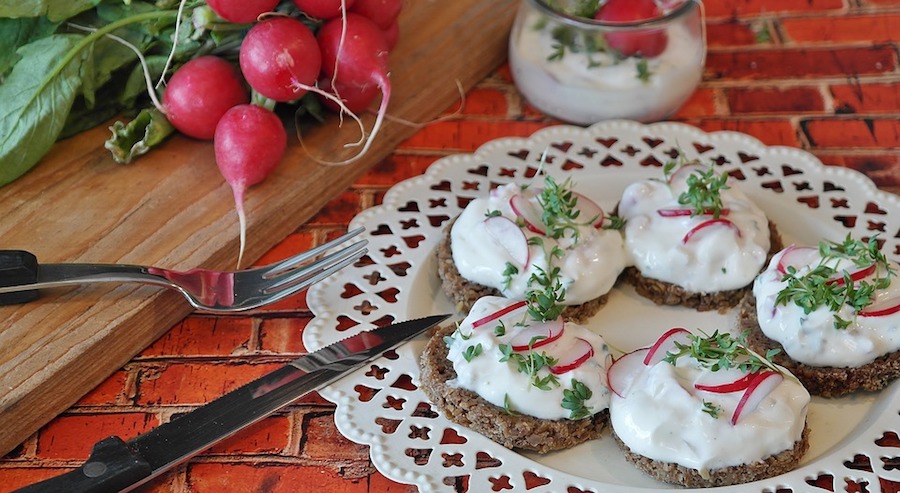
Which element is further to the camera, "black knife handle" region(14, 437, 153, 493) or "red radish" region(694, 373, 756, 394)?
"red radish" region(694, 373, 756, 394)

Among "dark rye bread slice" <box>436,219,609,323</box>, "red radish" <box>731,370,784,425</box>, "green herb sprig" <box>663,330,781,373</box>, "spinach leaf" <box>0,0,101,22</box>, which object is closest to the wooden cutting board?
"spinach leaf" <box>0,0,101,22</box>

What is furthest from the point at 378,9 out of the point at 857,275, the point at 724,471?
the point at 724,471

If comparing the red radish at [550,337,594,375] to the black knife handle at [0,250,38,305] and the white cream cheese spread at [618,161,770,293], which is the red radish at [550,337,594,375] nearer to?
the white cream cheese spread at [618,161,770,293]

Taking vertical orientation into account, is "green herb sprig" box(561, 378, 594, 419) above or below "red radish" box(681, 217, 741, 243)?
below

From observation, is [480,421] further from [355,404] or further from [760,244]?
[760,244]

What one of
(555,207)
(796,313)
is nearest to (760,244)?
(796,313)

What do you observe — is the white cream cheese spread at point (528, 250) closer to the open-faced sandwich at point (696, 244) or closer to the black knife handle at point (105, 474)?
the open-faced sandwich at point (696, 244)
